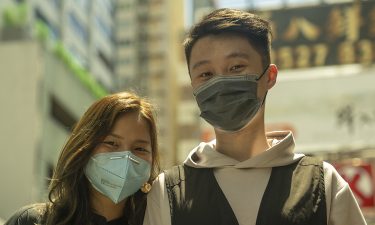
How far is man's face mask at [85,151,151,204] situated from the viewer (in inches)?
105

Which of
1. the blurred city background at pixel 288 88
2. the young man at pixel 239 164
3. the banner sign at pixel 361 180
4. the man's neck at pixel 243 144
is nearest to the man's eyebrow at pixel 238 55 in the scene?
the young man at pixel 239 164

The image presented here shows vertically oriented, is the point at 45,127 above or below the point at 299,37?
below

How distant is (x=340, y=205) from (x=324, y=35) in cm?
1322

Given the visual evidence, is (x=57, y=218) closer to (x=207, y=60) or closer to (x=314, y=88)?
(x=207, y=60)

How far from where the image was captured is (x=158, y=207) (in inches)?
89.0

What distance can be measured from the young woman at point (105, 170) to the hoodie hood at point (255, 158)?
0.39 metres

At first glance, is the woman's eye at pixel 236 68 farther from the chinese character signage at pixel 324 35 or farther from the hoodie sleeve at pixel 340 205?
the chinese character signage at pixel 324 35

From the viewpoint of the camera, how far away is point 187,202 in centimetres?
221

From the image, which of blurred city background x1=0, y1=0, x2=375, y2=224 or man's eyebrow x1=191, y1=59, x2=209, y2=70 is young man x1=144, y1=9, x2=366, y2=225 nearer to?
man's eyebrow x1=191, y1=59, x2=209, y2=70

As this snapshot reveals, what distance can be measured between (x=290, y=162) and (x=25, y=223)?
1.21m

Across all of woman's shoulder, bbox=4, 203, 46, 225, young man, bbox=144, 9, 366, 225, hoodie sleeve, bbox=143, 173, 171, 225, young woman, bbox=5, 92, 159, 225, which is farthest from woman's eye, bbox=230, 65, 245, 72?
woman's shoulder, bbox=4, 203, 46, 225

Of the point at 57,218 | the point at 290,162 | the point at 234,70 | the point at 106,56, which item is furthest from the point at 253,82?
the point at 106,56

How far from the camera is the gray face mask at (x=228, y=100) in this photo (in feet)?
7.44

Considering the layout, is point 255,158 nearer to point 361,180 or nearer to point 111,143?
point 111,143
